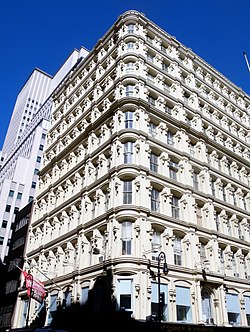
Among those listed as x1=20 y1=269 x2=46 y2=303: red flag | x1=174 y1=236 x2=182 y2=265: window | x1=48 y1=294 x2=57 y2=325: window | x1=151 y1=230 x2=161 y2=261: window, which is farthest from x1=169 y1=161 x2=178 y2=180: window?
x1=20 y1=269 x2=46 y2=303: red flag

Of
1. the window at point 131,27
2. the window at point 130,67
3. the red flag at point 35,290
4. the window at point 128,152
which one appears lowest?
the red flag at point 35,290

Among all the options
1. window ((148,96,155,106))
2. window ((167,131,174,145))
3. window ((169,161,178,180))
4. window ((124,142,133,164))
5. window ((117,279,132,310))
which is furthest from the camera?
window ((148,96,155,106))

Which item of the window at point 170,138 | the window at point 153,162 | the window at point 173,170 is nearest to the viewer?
the window at point 153,162

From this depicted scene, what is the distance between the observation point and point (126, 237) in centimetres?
2495

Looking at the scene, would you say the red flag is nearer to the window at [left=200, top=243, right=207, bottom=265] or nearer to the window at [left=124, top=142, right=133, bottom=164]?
the window at [left=124, top=142, right=133, bottom=164]

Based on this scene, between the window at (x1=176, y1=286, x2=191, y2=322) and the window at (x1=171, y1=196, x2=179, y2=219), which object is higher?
the window at (x1=171, y1=196, x2=179, y2=219)

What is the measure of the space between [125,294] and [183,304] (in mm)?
5651

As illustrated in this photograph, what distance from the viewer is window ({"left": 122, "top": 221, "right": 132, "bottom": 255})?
24.5 m

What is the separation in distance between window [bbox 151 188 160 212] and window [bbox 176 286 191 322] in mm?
6841

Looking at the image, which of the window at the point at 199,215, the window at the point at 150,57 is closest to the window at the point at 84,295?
the window at the point at 199,215

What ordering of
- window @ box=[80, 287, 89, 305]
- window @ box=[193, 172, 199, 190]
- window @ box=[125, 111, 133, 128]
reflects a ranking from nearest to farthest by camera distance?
1. window @ box=[80, 287, 89, 305]
2. window @ box=[125, 111, 133, 128]
3. window @ box=[193, 172, 199, 190]

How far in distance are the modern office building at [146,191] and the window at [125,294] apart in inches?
A: 2.7

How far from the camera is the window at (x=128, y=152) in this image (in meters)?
28.7

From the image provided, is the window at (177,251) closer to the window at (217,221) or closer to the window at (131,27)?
the window at (217,221)
